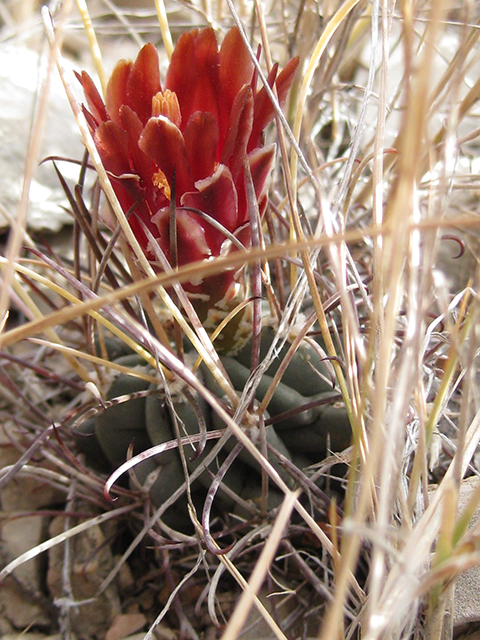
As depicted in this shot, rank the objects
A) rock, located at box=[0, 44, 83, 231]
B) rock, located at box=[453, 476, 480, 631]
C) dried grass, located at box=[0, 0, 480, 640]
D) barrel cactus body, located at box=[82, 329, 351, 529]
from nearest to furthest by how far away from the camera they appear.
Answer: dried grass, located at box=[0, 0, 480, 640] → rock, located at box=[453, 476, 480, 631] → barrel cactus body, located at box=[82, 329, 351, 529] → rock, located at box=[0, 44, 83, 231]

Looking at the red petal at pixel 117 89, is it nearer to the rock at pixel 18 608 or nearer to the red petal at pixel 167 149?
the red petal at pixel 167 149

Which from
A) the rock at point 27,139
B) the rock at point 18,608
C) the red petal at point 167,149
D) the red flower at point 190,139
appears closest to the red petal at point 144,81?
the red flower at point 190,139

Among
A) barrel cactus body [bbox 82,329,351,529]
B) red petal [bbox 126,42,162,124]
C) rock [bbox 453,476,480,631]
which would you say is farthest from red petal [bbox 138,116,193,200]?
rock [bbox 453,476,480,631]

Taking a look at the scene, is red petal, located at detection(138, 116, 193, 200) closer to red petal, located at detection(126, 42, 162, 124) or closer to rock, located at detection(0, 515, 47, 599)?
red petal, located at detection(126, 42, 162, 124)

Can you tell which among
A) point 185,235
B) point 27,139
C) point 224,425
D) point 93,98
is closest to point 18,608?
point 224,425

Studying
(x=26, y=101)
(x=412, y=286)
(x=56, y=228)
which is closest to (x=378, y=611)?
(x=412, y=286)

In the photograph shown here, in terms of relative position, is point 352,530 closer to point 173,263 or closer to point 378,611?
point 378,611
